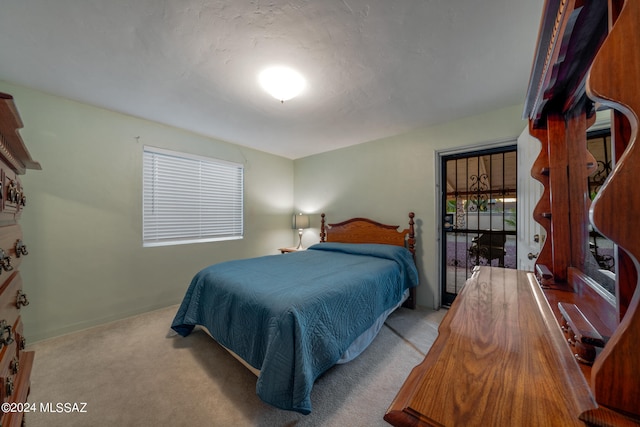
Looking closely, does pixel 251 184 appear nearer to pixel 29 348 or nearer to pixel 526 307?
pixel 29 348

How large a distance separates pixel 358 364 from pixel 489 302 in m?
1.35

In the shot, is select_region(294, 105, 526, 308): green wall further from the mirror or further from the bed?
the mirror

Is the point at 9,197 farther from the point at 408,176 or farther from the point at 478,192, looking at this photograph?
the point at 478,192

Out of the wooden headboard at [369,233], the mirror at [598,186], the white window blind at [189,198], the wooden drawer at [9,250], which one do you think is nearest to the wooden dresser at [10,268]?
the wooden drawer at [9,250]

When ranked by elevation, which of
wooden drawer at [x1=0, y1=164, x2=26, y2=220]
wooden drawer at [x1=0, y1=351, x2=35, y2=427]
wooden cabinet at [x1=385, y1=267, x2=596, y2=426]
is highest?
wooden drawer at [x1=0, y1=164, x2=26, y2=220]

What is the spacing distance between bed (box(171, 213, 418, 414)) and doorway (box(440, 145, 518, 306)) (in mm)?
746

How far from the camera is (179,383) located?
1.66 m

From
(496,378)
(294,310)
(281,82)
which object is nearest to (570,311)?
(496,378)

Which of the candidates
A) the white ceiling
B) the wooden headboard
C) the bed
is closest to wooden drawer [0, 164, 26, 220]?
the white ceiling

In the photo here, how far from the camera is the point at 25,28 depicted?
4.78 ft

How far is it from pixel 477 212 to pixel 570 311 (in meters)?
2.57

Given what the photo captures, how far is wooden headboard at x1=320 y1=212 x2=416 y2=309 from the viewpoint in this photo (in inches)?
120

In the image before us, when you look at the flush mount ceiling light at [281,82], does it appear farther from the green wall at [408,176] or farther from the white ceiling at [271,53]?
the green wall at [408,176]

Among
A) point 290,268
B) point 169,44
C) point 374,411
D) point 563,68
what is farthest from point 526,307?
point 169,44
